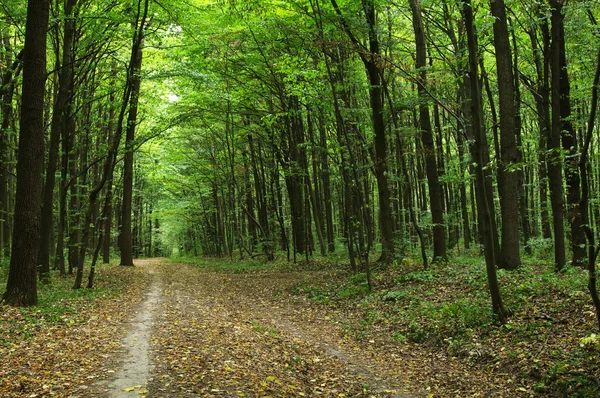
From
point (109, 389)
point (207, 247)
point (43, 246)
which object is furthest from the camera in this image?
point (207, 247)

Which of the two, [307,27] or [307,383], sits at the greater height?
[307,27]

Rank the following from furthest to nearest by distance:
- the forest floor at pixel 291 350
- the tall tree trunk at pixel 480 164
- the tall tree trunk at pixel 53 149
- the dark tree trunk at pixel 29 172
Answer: the tall tree trunk at pixel 53 149, the dark tree trunk at pixel 29 172, the tall tree trunk at pixel 480 164, the forest floor at pixel 291 350

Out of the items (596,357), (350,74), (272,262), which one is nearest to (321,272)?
(272,262)

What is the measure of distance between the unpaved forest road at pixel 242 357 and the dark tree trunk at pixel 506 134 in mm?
5166

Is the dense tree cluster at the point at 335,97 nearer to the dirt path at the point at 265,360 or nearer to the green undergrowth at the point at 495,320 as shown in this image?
the green undergrowth at the point at 495,320

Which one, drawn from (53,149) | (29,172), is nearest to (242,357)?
(29,172)

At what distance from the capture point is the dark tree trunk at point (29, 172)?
9.42 m

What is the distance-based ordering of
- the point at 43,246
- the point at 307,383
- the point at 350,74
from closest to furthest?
the point at 307,383, the point at 43,246, the point at 350,74

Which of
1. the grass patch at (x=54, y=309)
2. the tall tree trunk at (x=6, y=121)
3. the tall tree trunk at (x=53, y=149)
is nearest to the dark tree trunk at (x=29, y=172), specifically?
the grass patch at (x=54, y=309)

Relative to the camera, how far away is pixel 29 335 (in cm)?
751

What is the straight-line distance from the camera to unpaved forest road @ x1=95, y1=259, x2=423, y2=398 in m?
5.75

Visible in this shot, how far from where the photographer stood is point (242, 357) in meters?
7.02

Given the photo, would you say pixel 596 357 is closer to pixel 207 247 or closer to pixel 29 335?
pixel 29 335

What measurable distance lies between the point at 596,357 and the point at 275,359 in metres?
4.78
